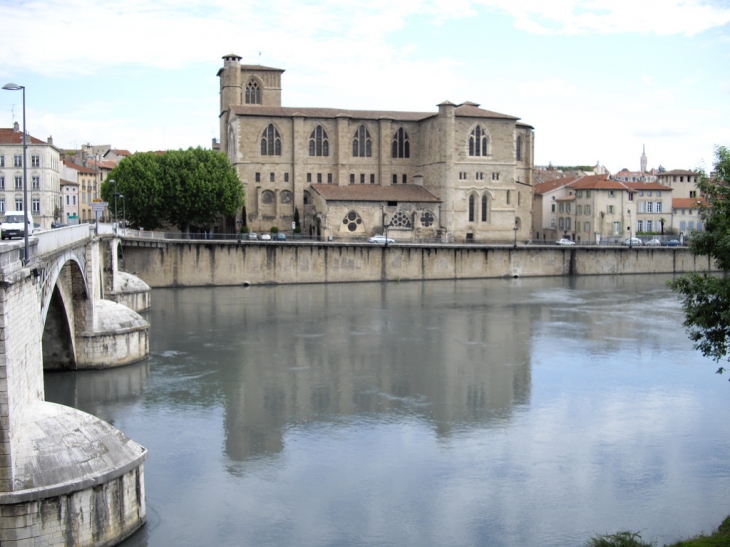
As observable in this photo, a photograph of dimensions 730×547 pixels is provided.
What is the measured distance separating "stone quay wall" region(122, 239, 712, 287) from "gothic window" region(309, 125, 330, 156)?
1368cm

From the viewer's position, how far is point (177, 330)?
1657 inches

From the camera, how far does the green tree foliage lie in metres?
63.8

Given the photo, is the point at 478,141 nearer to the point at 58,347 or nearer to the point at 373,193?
the point at 373,193

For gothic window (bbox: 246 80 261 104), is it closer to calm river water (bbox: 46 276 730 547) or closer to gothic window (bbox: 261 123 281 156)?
gothic window (bbox: 261 123 281 156)

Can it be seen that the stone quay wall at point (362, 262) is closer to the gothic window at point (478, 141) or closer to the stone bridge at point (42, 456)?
the gothic window at point (478, 141)

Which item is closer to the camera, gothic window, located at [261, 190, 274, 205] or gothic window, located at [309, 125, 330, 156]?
gothic window, located at [261, 190, 274, 205]

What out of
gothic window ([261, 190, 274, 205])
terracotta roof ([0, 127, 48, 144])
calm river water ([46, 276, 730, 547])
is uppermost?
terracotta roof ([0, 127, 48, 144])

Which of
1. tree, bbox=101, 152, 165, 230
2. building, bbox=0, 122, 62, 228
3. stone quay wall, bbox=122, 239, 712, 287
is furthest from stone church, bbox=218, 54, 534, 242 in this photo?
building, bbox=0, 122, 62, 228

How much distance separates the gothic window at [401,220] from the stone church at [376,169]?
9 centimetres

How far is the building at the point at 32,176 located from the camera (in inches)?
2306

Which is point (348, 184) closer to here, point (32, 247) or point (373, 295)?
point (373, 295)

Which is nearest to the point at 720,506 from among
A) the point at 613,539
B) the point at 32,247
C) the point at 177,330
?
the point at 613,539

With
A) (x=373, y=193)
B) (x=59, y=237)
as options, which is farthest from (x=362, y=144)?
(x=59, y=237)

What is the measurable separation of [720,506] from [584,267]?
5578cm
